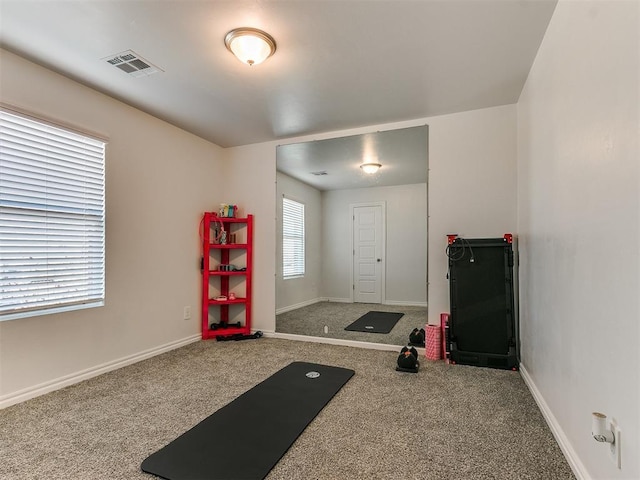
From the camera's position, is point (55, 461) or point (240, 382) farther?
point (240, 382)

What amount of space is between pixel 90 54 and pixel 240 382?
8.81 ft

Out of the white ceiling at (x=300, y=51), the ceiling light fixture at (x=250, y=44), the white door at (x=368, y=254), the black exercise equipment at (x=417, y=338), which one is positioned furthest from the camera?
the white door at (x=368, y=254)

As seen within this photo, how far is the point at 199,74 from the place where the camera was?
2705 millimetres

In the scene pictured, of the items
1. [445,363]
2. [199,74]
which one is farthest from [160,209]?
[445,363]

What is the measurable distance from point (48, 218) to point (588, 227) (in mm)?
3482

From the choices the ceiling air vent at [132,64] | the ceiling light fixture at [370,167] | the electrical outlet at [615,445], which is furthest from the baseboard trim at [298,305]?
the electrical outlet at [615,445]

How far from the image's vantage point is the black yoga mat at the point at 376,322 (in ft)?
13.4

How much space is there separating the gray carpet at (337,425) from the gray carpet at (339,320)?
2.11 feet

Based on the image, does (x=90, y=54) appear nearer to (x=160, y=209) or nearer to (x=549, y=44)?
(x=160, y=209)

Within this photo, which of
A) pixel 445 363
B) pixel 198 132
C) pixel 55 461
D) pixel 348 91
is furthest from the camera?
pixel 198 132

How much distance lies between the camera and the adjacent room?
5.33 ft

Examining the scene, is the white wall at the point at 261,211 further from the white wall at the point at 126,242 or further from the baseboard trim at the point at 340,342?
the white wall at the point at 126,242

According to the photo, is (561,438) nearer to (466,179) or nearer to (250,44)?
(466,179)

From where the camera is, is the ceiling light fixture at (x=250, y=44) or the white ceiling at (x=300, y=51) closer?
the white ceiling at (x=300, y=51)
